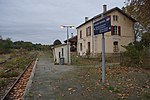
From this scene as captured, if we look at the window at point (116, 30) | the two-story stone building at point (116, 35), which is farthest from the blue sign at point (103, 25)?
the window at point (116, 30)

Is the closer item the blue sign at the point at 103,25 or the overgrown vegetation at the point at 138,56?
the blue sign at the point at 103,25

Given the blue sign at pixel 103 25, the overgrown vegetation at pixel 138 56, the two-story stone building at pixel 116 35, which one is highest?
the two-story stone building at pixel 116 35

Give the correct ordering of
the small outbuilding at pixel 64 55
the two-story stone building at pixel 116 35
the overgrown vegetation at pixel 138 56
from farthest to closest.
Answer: the two-story stone building at pixel 116 35 < the small outbuilding at pixel 64 55 < the overgrown vegetation at pixel 138 56

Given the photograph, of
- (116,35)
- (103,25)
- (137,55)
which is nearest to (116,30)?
(116,35)

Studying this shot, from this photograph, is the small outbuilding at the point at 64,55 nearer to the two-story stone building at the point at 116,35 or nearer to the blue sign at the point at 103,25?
the two-story stone building at the point at 116,35

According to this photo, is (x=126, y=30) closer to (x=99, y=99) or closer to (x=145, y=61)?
(x=145, y=61)

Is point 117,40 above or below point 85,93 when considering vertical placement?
above

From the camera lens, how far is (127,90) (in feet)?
30.9

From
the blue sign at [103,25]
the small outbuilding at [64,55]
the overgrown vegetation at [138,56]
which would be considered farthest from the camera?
the small outbuilding at [64,55]

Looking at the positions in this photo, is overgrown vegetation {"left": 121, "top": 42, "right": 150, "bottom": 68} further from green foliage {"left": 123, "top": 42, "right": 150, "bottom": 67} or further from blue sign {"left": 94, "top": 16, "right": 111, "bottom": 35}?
blue sign {"left": 94, "top": 16, "right": 111, "bottom": 35}

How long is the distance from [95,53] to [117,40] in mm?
3916

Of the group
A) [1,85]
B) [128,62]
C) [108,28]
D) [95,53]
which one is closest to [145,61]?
[128,62]

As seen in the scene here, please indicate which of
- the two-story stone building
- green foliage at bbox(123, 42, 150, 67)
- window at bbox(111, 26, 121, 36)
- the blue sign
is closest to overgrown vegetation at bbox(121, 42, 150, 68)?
green foliage at bbox(123, 42, 150, 67)

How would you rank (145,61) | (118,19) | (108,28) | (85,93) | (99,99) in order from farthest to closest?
(118,19)
(145,61)
(108,28)
(85,93)
(99,99)
